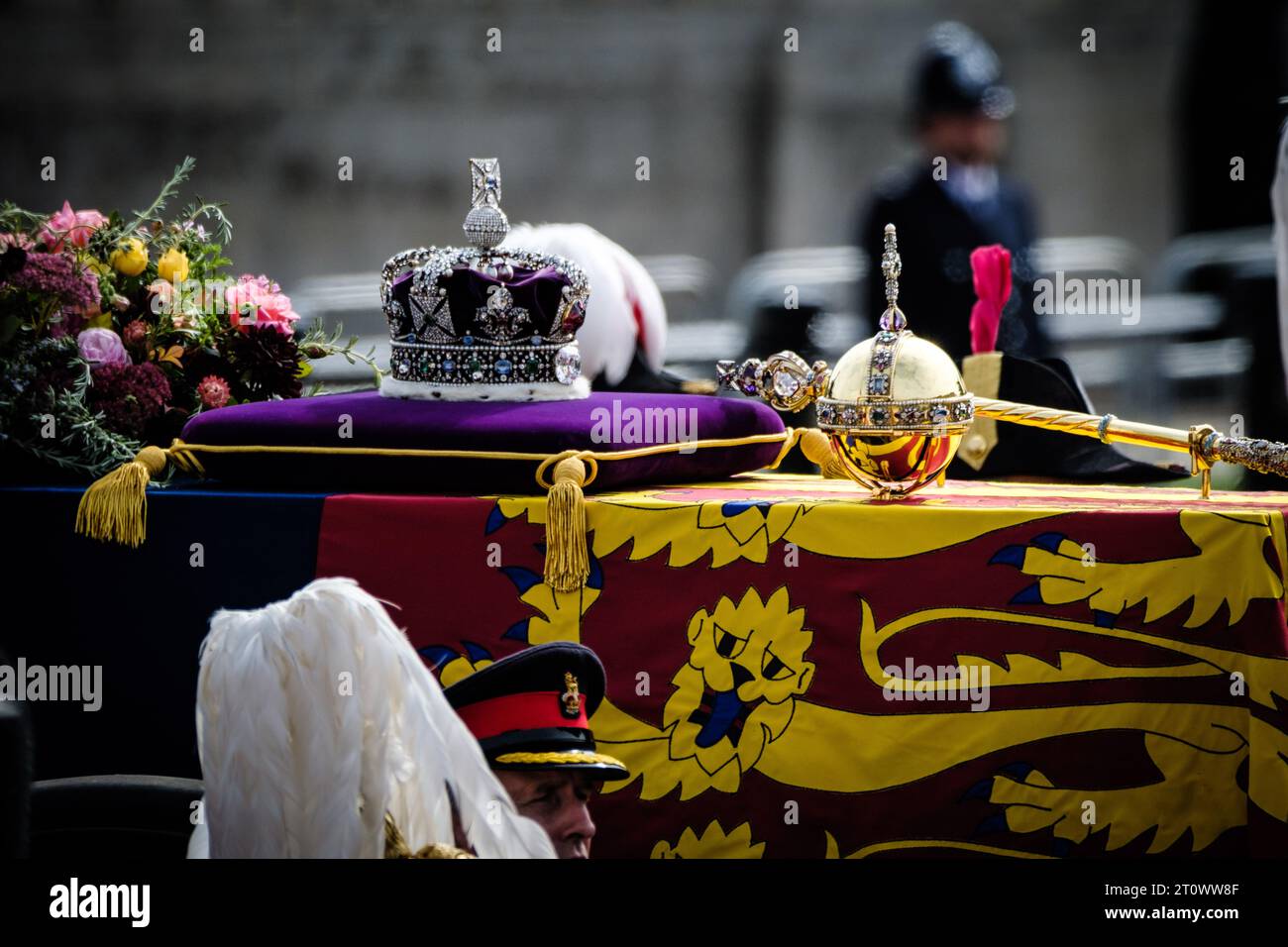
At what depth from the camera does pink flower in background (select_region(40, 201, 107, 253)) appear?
2.75 meters

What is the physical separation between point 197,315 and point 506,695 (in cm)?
143

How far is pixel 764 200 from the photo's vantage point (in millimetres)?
6312

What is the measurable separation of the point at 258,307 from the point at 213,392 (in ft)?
0.66

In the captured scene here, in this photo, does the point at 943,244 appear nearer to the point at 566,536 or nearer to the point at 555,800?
the point at 566,536

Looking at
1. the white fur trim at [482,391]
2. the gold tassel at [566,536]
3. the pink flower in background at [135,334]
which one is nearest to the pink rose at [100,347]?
the pink flower in background at [135,334]

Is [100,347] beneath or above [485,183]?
beneath

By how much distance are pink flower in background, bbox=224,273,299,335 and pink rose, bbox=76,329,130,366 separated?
0.23m

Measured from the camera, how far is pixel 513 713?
1.67 metres

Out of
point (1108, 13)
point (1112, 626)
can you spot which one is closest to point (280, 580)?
point (1112, 626)

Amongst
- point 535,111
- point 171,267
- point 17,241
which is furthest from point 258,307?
point 535,111

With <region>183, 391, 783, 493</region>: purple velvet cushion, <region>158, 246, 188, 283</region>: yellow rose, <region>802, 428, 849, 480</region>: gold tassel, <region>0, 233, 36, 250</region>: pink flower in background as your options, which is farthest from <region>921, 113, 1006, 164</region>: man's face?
<region>0, 233, 36, 250</region>: pink flower in background

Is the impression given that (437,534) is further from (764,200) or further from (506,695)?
(764,200)

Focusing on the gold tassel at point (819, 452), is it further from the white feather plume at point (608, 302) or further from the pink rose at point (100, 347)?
the pink rose at point (100, 347)

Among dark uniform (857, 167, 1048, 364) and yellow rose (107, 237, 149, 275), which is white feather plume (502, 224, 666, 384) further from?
dark uniform (857, 167, 1048, 364)
